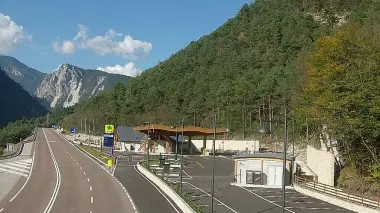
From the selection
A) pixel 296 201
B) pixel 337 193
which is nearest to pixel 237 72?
pixel 296 201

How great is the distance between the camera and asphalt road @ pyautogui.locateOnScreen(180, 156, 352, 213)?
101ft

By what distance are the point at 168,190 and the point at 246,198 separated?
637 centimetres

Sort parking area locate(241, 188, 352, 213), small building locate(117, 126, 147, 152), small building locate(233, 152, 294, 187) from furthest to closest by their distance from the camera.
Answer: small building locate(117, 126, 147, 152)
small building locate(233, 152, 294, 187)
parking area locate(241, 188, 352, 213)

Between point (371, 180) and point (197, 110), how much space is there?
81834mm

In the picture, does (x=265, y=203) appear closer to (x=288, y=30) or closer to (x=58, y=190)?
(x=58, y=190)

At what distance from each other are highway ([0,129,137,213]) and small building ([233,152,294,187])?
12.0 m

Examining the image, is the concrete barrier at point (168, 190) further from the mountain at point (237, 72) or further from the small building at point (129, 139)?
the small building at point (129, 139)

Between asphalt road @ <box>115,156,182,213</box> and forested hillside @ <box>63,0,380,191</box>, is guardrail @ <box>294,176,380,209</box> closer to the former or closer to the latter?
forested hillside @ <box>63,0,380,191</box>

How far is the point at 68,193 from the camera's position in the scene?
36500 mm

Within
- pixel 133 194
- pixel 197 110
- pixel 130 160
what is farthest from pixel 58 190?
pixel 197 110

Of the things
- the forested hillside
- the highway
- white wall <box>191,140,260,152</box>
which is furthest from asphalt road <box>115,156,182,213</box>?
white wall <box>191,140,260,152</box>

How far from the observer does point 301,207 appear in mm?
31875

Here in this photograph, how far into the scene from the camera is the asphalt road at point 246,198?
3091 centimetres

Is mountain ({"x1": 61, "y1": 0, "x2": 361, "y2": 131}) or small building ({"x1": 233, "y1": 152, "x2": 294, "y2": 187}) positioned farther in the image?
mountain ({"x1": 61, "y1": 0, "x2": 361, "y2": 131})
